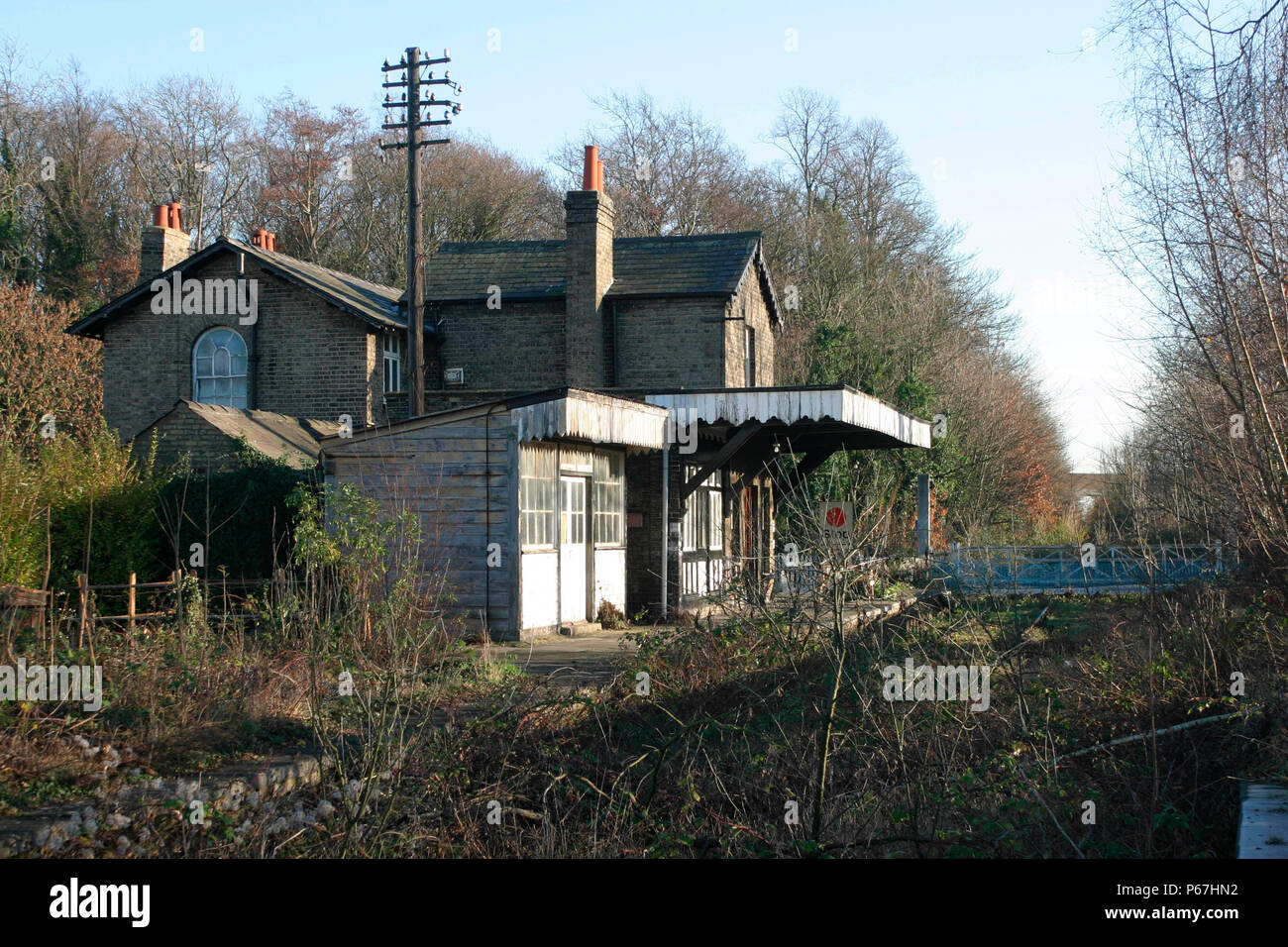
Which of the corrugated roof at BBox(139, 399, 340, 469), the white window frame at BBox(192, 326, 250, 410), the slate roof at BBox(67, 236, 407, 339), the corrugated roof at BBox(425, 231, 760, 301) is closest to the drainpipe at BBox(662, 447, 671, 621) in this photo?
the corrugated roof at BBox(139, 399, 340, 469)

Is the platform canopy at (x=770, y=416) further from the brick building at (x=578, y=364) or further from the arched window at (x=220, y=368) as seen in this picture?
the arched window at (x=220, y=368)

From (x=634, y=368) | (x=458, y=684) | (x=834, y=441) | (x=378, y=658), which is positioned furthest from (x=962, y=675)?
(x=634, y=368)

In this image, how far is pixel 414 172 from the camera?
79.6 feet

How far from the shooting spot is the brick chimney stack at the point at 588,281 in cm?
2530

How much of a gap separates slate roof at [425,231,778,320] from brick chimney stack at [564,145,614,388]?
27.5 inches

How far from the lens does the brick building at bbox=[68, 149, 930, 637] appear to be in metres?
18.7

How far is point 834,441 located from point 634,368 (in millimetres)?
5244

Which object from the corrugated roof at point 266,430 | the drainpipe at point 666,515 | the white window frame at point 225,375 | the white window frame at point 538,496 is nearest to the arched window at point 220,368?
the white window frame at point 225,375

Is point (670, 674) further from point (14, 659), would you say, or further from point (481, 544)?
point (14, 659)

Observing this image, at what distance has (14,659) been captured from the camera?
8133 millimetres

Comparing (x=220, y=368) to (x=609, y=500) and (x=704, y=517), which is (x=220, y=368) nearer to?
(x=704, y=517)

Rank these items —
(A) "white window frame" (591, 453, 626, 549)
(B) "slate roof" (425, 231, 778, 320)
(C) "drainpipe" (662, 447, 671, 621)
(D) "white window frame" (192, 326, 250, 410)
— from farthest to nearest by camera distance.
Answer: (D) "white window frame" (192, 326, 250, 410)
(B) "slate roof" (425, 231, 778, 320)
(C) "drainpipe" (662, 447, 671, 621)
(A) "white window frame" (591, 453, 626, 549)

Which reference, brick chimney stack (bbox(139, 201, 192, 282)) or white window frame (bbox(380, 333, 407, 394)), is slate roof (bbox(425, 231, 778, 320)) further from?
brick chimney stack (bbox(139, 201, 192, 282))

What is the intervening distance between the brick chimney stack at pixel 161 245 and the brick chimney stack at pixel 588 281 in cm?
975
